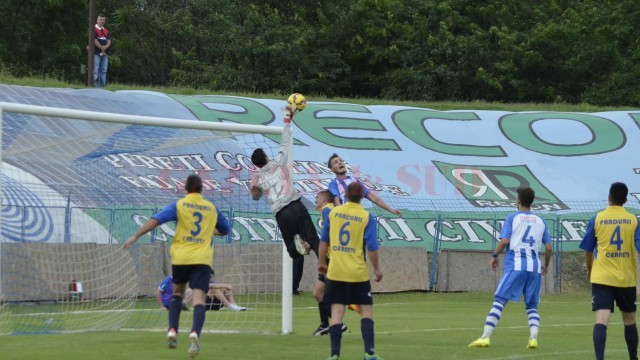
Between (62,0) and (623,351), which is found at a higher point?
(62,0)

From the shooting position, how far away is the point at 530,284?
13.4 metres

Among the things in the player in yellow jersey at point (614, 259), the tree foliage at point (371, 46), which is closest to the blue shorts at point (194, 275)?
the player in yellow jersey at point (614, 259)

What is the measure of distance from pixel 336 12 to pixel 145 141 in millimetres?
32344

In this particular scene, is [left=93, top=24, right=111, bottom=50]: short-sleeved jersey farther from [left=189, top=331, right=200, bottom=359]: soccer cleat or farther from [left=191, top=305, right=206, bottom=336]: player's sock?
[left=189, top=331, right=200, bottom=359]: soccer cleat

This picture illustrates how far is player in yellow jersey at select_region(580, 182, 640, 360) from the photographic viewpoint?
35.6 ft

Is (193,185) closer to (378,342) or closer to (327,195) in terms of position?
(327,195)

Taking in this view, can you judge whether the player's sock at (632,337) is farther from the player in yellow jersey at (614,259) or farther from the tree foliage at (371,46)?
the tree foliage at (371,46)

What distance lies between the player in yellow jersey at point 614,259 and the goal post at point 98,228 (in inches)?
183

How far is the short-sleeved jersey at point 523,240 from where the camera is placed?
43.6 feet

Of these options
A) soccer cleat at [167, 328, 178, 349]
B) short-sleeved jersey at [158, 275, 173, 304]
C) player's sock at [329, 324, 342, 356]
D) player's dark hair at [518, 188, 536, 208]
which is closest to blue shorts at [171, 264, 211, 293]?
soccer cleat at [167, 328, 178, 349]

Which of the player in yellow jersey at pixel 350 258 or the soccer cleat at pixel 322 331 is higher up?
the player in yellow jersey at pixel 350 258

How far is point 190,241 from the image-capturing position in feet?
38.8

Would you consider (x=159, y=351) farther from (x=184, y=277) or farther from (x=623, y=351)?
(x=623, y=351)

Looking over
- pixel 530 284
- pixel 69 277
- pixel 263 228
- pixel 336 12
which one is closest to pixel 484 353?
pixel 530 284
